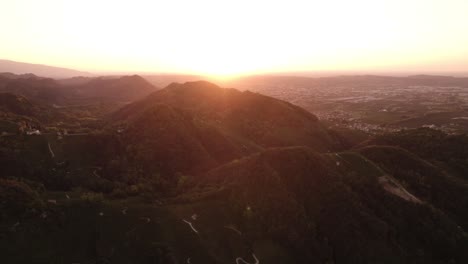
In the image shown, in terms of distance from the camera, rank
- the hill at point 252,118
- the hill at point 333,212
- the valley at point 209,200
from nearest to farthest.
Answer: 1. the valley at point 209,200
2. the hill at point 333,212
3. the hill at point 252,118

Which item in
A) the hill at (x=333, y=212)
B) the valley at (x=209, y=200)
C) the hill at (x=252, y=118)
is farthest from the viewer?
the hill at (x=252, y=118)

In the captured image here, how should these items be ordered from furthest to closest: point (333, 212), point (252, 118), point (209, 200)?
point (252, 118)
point (209, 200)
point (333, 212)

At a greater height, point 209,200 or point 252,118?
point 252,118

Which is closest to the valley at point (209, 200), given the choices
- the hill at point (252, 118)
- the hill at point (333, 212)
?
the hill at point (333, 212)

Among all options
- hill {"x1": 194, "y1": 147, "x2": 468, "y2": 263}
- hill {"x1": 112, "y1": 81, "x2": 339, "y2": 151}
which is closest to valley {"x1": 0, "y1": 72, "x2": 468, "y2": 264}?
hill {"x1": 194, "y1": 147, "x2": 468, "y2": 263}

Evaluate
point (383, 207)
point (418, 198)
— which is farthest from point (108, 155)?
point (418, 198)

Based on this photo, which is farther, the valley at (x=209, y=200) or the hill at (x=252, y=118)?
the hill at (x=252, y=118)

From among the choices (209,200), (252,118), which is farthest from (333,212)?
(252,118)

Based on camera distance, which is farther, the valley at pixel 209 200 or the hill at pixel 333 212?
the hill at pixel 333 212

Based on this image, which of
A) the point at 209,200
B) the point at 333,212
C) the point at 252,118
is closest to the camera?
the point at 333,212

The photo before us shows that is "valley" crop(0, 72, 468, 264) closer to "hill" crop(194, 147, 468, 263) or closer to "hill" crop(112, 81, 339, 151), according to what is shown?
"hill" crop(194, 147, 468, 263)

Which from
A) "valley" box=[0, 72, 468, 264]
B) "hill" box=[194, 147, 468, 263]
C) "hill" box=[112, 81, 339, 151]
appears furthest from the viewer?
"hill" box=[112, 81, 339, 151]

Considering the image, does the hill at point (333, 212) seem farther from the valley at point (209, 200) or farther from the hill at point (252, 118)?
the hill at point (252, 118)

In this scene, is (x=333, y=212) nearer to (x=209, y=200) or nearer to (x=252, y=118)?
(x=209, y=200)
